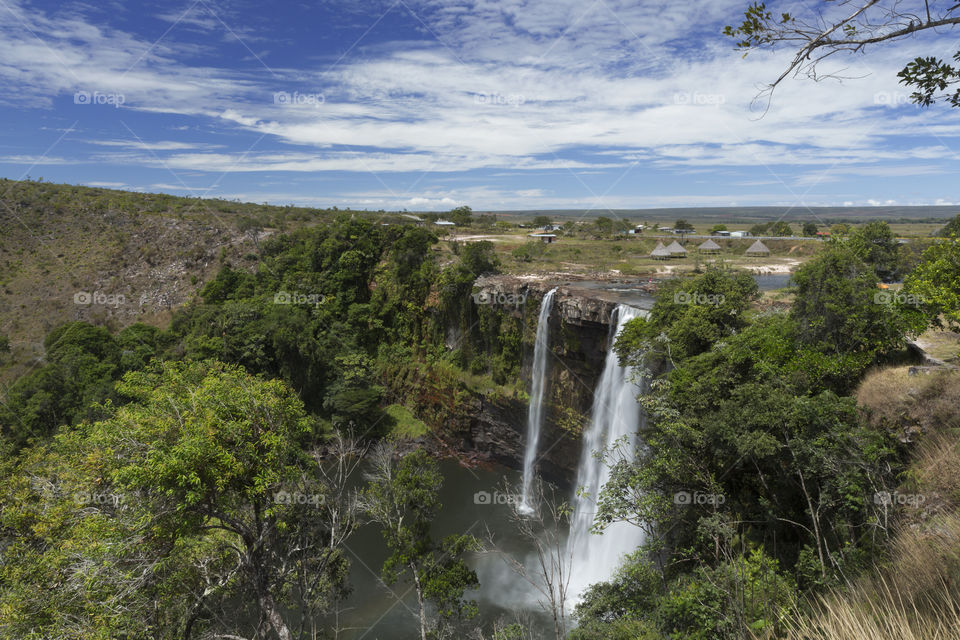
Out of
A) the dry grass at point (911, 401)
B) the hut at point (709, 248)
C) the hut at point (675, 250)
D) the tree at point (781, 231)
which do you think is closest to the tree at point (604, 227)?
the hut at point (709, 248)

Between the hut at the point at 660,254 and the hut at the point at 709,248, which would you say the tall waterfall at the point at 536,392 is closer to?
the hut at the point at 660,254

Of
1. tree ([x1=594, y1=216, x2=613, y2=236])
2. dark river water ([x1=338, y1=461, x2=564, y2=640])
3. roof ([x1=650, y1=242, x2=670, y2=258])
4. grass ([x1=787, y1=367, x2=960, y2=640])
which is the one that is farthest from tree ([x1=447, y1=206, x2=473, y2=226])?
grass ([x1=787, y1=367, x2=960, y2=640])

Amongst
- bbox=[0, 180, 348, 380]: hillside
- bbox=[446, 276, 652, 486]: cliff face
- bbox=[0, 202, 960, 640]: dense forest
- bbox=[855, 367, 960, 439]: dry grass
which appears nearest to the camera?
bbox=[0, 202, 960, 640]: dense forest

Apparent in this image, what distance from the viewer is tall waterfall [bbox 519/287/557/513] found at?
1104 inches

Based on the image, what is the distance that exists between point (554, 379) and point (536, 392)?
5.44ft

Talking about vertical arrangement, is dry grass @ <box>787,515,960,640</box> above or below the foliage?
below

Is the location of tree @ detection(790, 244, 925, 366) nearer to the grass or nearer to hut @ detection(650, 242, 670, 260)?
the grass

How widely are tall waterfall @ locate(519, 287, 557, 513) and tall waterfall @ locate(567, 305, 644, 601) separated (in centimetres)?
391

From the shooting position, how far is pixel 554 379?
2845 cm

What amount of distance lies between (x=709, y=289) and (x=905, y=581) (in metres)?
13.7

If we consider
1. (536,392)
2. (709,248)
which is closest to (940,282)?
(536,392)

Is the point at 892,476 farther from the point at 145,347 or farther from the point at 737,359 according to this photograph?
the point at 145,347

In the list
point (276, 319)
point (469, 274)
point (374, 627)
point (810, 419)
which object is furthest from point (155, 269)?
point (810, 419)

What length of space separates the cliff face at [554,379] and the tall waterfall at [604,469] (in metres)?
1.27
